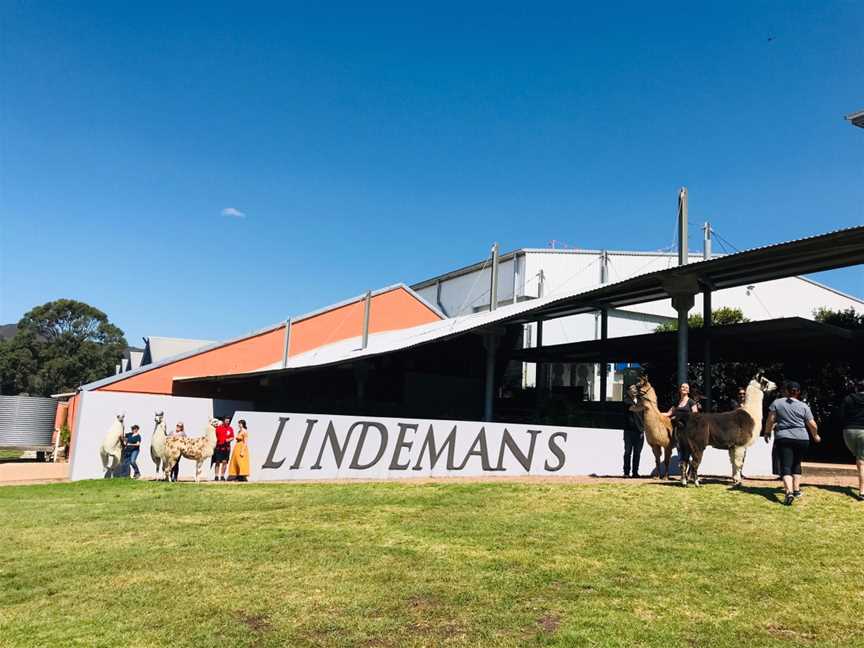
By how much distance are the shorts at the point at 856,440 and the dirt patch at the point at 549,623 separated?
21.8 feet

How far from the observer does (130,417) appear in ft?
83.4

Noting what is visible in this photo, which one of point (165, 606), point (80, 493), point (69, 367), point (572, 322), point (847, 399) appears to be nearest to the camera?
point (165, 606)

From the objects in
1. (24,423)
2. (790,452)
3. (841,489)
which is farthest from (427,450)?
(24,423)

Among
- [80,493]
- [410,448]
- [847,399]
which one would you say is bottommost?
[80,493]

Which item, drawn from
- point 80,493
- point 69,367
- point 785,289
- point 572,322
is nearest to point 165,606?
point 80,493

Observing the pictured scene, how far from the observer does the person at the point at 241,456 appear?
14703 mm

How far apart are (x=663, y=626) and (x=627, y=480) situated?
7.89 meters

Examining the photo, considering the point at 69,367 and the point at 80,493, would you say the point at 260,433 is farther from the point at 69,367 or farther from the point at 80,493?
the point at 69,367

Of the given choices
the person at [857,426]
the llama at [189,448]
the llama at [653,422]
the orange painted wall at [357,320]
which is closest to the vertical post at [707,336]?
the llama at [653,422]

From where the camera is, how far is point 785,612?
5840 millimetres

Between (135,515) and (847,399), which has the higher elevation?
(847,399)

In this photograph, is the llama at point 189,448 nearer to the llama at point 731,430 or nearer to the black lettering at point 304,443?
the black lettering at point 304,443

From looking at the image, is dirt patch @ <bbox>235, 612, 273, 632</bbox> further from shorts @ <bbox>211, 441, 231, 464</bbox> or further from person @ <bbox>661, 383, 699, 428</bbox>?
shorts @ <bbox>211, 441, 231, 464</bbox>

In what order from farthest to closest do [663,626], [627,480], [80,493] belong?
1. [80,493]
2. [627,480]
3. [663,626]
